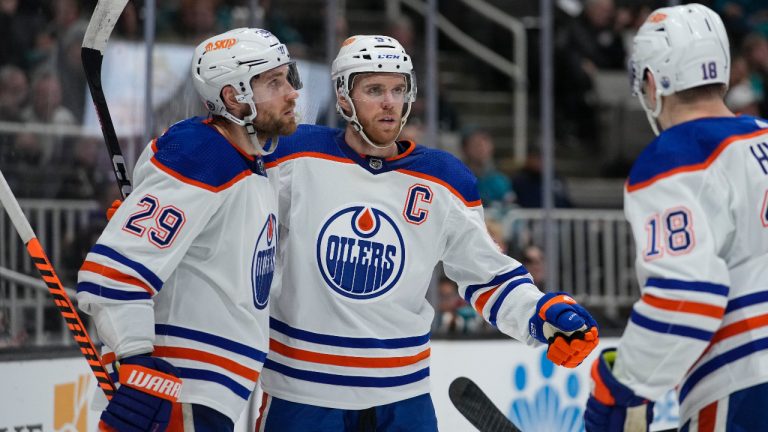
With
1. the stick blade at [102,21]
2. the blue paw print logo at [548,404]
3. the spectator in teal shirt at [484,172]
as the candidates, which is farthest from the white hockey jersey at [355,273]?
Result: the spectator in teal shirt at [484,172]

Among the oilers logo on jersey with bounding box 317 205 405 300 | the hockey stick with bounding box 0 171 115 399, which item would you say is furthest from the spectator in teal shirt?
the hockey stick with bounding box 0 171 115 399

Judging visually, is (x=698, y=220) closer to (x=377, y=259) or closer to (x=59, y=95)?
(x=377, y=259)

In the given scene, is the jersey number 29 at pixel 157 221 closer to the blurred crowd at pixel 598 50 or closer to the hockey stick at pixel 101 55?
the hockey stick at pixel 101 55

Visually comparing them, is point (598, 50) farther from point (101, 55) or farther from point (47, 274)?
point (47, 274)

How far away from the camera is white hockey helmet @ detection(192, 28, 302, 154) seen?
2482mm

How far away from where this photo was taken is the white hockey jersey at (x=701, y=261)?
2037 mm

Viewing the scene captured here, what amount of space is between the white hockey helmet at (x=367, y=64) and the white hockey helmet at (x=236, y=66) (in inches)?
9.1

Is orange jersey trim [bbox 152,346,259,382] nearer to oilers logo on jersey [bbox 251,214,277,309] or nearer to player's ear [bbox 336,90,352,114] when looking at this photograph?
oilers logo on jersey [bbox 251,214,277,309]

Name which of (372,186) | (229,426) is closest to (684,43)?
(372,186)

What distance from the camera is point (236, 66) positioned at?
8.14ft

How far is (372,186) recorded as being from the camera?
8.76 ft

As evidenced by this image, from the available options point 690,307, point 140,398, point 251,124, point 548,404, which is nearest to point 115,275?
point 140,398

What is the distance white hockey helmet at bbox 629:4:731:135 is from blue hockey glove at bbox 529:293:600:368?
501 mm

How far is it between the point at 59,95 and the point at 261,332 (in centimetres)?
195
